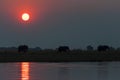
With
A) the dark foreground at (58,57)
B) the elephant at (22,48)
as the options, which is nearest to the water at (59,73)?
the dark foreground at (58,57)

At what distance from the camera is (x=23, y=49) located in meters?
76.1

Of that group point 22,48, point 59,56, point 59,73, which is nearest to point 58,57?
point 59,56

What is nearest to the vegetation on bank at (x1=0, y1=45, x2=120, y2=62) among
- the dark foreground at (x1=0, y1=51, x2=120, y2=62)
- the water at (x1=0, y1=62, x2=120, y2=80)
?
the dark foreground at (x1=0, y1=51, x2=120, y2=62)

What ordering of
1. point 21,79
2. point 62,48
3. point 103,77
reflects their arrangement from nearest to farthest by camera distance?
point 21,79 → point 103,77 → point 62,48

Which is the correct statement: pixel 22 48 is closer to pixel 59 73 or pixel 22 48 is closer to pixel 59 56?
pixel 59 56

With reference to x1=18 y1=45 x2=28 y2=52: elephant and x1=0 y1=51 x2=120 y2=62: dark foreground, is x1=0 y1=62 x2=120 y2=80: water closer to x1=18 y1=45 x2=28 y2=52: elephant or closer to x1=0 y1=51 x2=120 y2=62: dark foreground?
x1=0 y1=51 x2=120 y2=62: dark foreground

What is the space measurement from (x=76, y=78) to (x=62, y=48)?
5188cm

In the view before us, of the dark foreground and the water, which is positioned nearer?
the water

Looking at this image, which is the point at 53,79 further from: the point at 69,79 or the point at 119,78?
the point at 119,78

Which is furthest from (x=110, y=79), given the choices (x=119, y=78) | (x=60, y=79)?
(x=60, y=79)

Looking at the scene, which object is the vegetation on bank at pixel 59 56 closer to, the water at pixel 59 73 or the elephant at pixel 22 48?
the elephant at pixel 22 48

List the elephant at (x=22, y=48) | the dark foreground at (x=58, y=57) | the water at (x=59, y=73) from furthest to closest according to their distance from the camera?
the elephant at (x=22, y=48) → the dark foreground at (x=58, y=57) → the water at (x=59, y=73)

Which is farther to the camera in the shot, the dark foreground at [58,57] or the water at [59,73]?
the dark foreground at [58,57]

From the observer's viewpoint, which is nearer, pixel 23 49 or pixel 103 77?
pixel 103 77
